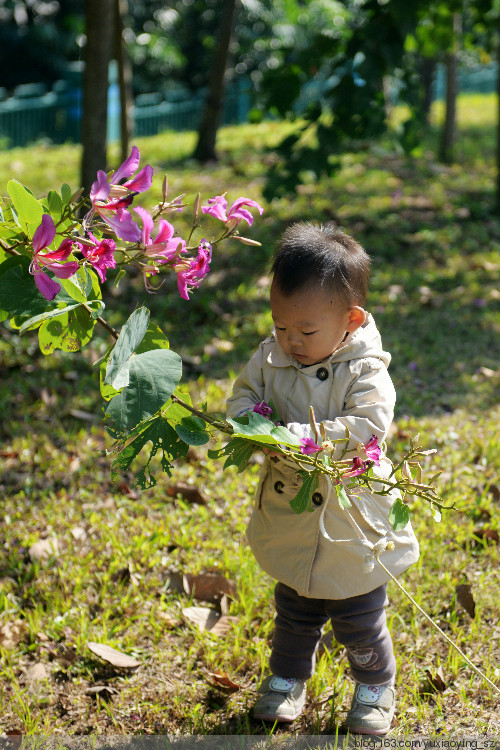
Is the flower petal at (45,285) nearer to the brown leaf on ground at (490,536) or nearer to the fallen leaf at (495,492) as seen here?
the brown leaf on ground at (490,536)

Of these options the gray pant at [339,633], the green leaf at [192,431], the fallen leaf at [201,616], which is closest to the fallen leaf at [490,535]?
the gray pant at [339,633]

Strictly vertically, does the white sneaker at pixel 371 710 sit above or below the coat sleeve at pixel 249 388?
below

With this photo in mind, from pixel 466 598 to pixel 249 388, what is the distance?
1106 millimetres

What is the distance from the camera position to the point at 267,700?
2154 mm

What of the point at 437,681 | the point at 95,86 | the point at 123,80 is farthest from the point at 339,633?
the point at 123,80

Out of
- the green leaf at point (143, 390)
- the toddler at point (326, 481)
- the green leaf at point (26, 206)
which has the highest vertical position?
the green leaf at point (26, 206)

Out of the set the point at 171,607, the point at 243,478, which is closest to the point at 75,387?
the point at 243,478

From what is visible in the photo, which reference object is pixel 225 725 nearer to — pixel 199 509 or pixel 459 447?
pixel 199 509

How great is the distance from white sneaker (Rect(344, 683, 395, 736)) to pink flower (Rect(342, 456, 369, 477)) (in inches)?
32.5

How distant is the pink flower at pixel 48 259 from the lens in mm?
1407

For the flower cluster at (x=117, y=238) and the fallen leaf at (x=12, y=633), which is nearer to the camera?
the flower cluster at (x=117, y=238)

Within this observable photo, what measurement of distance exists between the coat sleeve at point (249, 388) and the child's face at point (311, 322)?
5.2 inches

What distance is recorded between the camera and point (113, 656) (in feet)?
7.73

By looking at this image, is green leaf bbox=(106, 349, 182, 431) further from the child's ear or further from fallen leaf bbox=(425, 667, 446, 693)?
fallen leaf bbox=(425, 667, 446, 693)
